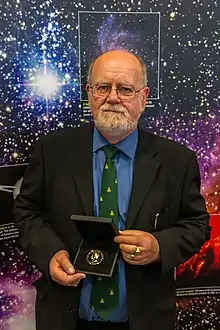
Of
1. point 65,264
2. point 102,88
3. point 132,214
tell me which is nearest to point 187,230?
point 132,214

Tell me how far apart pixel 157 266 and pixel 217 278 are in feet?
2.59

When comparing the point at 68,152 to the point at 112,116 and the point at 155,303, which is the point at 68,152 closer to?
the point at 112,116

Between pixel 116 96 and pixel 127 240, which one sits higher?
pixel 116 96

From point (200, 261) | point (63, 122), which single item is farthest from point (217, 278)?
point (63, 122)

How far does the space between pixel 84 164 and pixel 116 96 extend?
0.81ft

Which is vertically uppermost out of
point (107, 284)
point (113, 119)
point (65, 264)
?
point (113, 119)

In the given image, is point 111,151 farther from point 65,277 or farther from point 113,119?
point 65,277

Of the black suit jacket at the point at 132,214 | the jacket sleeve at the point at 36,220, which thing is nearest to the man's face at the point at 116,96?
the black suit jacket at the point at 132,214

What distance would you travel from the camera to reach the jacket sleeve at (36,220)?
1567mm

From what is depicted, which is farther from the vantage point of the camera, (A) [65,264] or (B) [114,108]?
(B) [114,108]

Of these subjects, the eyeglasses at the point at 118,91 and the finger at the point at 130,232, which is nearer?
the finger at the point at 130,232

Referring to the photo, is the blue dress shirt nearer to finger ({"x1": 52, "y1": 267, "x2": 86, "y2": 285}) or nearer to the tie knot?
the tie knot

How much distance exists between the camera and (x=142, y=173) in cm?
162

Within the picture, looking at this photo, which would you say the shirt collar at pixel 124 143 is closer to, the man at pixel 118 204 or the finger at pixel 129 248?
the man at pixel 118 204
